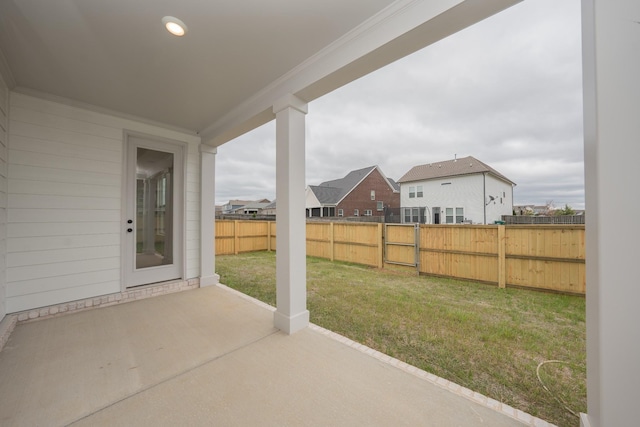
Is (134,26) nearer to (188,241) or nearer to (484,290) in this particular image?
(188,241)

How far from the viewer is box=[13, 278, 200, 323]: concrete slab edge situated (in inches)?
110

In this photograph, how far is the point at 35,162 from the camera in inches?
111

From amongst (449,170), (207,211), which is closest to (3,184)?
(207,211)

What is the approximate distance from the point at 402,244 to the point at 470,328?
9.85 ft

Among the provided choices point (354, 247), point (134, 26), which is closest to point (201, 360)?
point (134, 26)

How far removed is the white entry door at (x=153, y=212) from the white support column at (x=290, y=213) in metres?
2.33

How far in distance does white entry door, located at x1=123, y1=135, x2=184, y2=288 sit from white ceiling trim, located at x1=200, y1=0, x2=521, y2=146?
2.13m

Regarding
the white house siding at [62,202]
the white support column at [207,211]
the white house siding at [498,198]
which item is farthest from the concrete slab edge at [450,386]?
the white house siding at [498,198]

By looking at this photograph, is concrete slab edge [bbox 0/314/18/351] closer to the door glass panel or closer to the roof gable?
the door glass panel

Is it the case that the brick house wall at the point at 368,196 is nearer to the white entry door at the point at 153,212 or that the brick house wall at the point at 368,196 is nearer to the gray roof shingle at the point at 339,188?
the gray roof shingle at the point at 339,188

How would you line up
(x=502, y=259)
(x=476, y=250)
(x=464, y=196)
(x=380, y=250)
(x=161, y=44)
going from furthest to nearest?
(x=464, y=196), (x=380, y=250), (x=476, y=250), (x=502, y=259), (x=161, y=44)

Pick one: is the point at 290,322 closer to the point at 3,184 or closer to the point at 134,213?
the point at 134,213

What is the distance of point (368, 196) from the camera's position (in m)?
19.0

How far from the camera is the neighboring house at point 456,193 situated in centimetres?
1260
